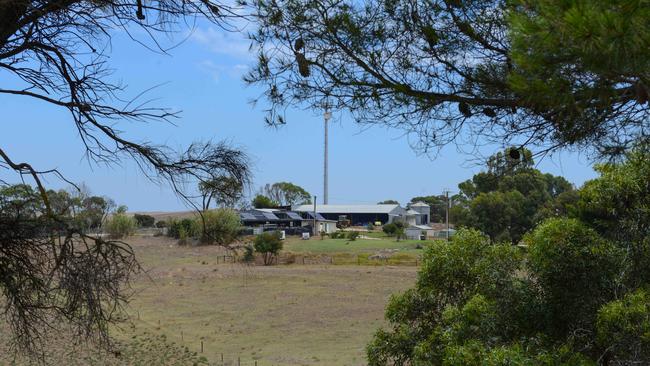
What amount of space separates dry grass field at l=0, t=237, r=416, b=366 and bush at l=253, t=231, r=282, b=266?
6.33 feet

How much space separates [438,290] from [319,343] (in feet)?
33.5

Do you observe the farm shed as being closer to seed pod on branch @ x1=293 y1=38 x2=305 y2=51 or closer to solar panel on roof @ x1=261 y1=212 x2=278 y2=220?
solar panel on roof @ x1=261 y1=212 x2=278 y2=220

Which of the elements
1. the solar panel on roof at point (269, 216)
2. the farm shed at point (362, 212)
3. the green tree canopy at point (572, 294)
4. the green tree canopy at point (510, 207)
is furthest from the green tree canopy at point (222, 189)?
the farm shed at point (362, 212)

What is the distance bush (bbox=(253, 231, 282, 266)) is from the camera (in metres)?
37.0

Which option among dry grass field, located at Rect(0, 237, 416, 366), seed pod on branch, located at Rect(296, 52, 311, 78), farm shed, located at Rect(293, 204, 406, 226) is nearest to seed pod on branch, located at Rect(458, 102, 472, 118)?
seed pod on branch, located at Rect(296, 52, 311, 78)

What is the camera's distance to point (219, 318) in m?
21.1

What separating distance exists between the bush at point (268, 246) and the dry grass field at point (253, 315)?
1929 mm

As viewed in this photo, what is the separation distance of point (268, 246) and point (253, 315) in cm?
1604

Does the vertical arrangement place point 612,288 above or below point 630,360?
above

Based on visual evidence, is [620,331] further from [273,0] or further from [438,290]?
[273,0]

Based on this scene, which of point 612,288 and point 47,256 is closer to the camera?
point 47,256

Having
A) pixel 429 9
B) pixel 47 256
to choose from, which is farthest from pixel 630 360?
pixel 47 256

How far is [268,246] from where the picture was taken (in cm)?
3778

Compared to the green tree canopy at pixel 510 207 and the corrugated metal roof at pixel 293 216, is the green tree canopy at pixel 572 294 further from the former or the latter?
the corrugated metal roof at pixel 293 216
